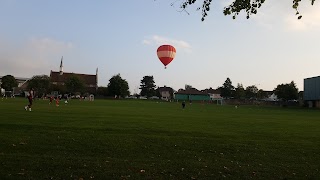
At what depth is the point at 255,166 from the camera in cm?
1072

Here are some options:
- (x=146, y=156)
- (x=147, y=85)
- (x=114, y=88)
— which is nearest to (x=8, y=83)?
(x=114, y=88)

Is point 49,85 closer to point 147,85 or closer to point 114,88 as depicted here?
point 114,88

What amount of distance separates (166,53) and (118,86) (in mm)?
92991

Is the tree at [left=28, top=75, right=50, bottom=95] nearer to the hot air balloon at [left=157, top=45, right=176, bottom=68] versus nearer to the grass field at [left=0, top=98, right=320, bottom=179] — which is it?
the hot air balloon at [left=157, top=45, right=176, bottom=68]

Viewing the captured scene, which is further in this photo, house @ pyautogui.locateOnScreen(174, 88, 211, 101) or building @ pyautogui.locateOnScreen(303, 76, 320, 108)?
house @ pyautogui.locateOnScreen(174, 88, 211, 101)

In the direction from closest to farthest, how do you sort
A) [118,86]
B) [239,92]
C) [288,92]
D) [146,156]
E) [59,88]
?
[146,156], [288,92], [59,88], [118,86], [239,92]

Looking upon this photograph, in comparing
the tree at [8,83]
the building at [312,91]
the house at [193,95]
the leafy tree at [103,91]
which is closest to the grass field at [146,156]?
the building at [312,91]

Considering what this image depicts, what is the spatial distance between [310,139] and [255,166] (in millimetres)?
7345

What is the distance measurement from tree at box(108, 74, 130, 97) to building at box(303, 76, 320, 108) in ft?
223

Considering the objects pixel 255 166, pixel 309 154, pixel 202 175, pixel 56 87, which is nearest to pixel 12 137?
pixel 202 175

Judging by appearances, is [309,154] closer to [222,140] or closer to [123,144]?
[222,140]

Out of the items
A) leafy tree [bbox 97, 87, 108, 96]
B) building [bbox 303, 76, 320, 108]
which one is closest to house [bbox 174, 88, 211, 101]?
leafy tree [bbox 97, 87, 108, 96]

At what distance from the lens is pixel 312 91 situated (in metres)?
100

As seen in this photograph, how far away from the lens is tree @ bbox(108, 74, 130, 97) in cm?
14388
